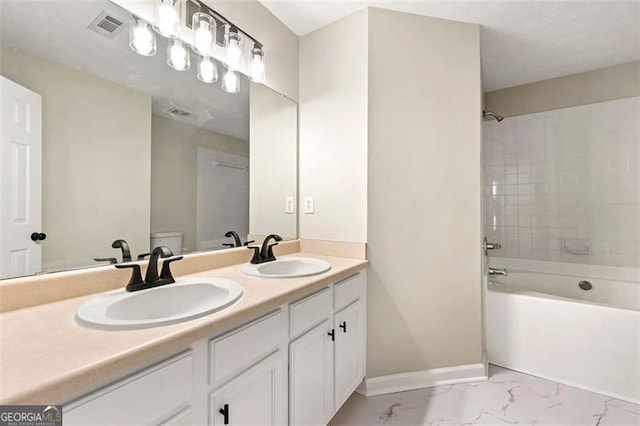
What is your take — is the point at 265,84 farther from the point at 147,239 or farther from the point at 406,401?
the point at 406,401

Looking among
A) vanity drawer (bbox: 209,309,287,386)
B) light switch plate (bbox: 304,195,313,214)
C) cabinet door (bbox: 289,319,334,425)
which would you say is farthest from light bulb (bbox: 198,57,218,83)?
cabinet door (bbox: 289,319,334,425)

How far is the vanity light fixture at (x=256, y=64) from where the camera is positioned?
65.0 inches

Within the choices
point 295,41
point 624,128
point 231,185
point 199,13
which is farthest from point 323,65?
point 624,128

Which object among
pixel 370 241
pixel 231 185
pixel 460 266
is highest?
pixel 231 185

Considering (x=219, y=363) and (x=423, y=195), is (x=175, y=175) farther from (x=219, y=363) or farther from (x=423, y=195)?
(x=423, y=195)

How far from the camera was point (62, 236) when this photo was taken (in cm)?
99

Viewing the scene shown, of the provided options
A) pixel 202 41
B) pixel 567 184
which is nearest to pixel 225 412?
pixel 202 41

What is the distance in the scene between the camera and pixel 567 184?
8.46 ft

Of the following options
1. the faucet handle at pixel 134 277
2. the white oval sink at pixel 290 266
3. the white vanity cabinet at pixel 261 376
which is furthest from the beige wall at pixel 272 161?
the faucet handle at pixel 134 277

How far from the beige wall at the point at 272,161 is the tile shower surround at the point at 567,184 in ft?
7.03

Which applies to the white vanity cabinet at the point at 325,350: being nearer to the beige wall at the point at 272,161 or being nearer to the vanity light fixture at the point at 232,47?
the beige wall at the point at 272,161

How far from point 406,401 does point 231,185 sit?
164 centimetres

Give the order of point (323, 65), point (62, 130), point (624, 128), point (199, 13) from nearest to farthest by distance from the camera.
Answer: point (62, 130), point (199, 13), point (323, 65), point (624, 128)

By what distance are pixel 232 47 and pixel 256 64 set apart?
0.16m
